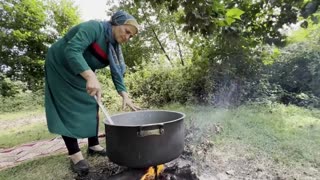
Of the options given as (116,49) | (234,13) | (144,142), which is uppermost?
(234,13)

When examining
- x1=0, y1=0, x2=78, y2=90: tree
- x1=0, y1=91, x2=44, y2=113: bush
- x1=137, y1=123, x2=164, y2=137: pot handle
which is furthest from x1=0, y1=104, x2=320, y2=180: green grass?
x1=0, y1=0, x2=78, y2=90: tree

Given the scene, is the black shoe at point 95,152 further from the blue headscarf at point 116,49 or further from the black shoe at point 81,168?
the blue headscarf at point 116,49

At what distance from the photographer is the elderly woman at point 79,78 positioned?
1.88 meters

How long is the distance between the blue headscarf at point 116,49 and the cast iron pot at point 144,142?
0.58 meters

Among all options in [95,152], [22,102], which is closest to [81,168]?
[95,152]

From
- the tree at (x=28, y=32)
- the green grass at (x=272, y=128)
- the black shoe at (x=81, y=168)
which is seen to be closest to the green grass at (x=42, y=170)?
the black shoe at (x=81, y=168)

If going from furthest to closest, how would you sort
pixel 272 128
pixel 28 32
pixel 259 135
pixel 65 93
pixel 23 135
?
pixel 28 32 < pixel 23 135 < pixel 272 128 < pixel 259 135 < pixel 65 93


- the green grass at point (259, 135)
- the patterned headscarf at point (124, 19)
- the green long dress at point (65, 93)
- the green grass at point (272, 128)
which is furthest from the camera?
the green grass at point (272, 128)

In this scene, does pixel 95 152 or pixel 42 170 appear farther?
pixel 95 152

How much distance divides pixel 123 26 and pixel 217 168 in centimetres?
125

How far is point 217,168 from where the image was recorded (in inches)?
84.7

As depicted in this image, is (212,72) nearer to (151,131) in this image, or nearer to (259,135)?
(259,135)

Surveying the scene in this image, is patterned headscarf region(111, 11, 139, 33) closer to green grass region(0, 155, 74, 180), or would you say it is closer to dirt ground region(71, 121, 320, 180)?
dirt ground region(71, 121, 320, 180)

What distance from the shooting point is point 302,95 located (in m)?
4.86
